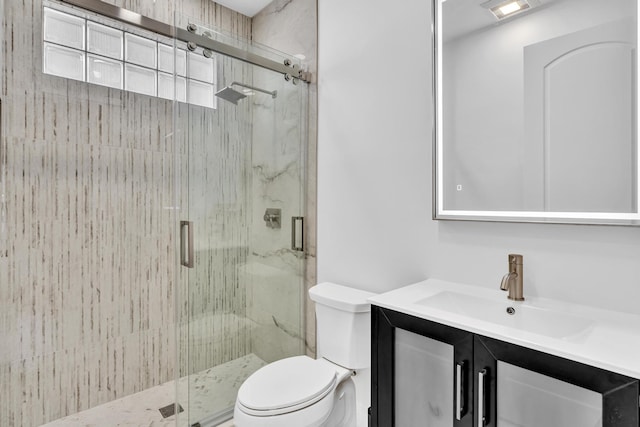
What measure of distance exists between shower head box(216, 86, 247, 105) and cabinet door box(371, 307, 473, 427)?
125 centimetres

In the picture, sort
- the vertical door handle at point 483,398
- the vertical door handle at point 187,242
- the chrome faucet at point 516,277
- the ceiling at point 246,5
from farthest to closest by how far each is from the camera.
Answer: the ceiling at point 246,5
the vertical door handle at point 187,242
the chrome faucet at point 516,277
the vertical door handle at point 483,398

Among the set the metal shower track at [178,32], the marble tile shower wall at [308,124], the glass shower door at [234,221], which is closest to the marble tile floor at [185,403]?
the glass shower door at [234,221]

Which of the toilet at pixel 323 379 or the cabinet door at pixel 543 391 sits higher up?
the cabinet door at pixel 543 391

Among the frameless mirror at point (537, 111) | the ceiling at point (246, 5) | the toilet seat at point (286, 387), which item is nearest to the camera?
the frameless mirror at point (537, 111)

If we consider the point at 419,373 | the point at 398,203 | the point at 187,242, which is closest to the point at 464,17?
the point at 398,203

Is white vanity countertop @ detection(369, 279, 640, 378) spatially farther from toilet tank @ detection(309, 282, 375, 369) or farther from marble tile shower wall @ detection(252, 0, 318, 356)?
marble tile shower wall @ detection(252, 0, 318, 356)

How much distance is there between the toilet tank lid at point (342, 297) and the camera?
5.17ft

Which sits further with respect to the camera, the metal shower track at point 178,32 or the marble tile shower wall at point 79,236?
the marble tile shower wall at point 79,236

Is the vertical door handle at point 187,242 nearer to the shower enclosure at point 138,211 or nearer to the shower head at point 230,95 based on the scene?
the shower enclosure at point 138,211

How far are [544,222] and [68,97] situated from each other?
2.36 m

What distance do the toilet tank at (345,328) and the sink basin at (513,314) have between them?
357 mm

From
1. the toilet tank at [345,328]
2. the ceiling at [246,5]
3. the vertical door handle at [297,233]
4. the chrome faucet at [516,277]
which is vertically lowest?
the toilet tank at [345,328]

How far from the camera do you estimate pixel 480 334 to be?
0.98 meters

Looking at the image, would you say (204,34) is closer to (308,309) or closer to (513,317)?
(308,309)
